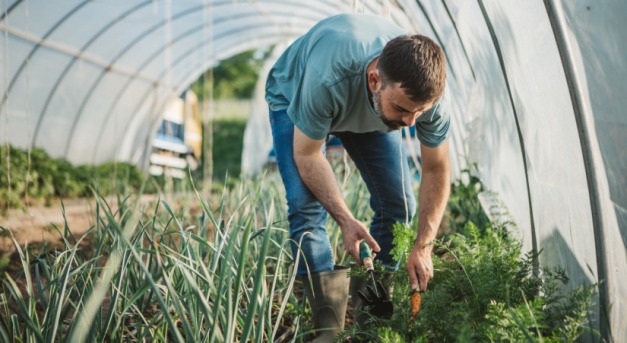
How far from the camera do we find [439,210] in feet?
6.72

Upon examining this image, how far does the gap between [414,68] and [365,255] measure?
637 mm

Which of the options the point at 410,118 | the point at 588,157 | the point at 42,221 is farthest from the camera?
the point at 42,221

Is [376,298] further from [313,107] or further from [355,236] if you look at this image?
[313,107]

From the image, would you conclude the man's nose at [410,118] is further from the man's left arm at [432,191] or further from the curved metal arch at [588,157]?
the curved metal arch at [588,157]

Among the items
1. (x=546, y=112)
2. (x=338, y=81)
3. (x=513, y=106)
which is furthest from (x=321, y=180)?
(x=513, y=106)

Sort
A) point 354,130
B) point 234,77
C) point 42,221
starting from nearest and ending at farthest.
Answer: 1. point 354,130
2. point 42,221
3. point 234,77

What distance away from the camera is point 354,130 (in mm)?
2158

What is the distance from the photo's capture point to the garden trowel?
1858mm

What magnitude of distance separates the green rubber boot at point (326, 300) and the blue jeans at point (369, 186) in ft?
0.14

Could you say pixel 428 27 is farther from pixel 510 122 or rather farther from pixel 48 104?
pixel 48 104

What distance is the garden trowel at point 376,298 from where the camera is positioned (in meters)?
1.86

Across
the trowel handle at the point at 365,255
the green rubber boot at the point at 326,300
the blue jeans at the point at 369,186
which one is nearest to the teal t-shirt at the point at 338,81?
the blue jeans at the point at 369,186

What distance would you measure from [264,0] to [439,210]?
276 inches

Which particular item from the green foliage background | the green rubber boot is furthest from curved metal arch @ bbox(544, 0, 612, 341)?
the green foliage background
